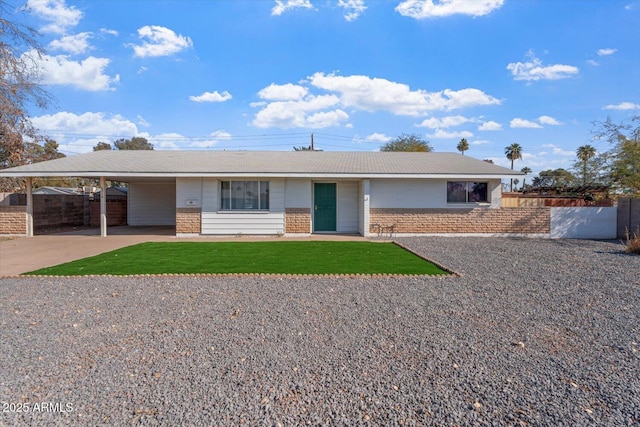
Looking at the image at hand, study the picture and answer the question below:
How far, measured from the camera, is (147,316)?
17.9 feet

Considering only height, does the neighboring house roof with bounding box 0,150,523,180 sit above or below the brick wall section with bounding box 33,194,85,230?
above

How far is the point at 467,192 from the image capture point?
16094 mm

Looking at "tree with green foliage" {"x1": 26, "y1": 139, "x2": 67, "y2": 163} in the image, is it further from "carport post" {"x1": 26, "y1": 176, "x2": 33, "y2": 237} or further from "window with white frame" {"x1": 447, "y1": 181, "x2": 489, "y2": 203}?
"window with white frame" {"x1": 447, "y1": 181, "x2": 489, "y2": 203}

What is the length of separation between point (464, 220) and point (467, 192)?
1305mm

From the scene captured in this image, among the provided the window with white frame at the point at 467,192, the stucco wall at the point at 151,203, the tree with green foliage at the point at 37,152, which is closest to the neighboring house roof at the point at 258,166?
the window with white frame at the point at 467,192

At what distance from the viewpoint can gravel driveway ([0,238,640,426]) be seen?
3084mm

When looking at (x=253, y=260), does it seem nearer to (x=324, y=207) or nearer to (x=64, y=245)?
(x=324, y=207)

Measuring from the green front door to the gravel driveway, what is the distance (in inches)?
354

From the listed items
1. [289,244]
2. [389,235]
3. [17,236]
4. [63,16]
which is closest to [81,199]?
[17,236]

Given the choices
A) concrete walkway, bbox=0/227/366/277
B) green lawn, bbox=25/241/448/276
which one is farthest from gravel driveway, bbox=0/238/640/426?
concrete walkway, bbox=0/227/366/277

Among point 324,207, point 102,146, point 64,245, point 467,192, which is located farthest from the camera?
point 102,146

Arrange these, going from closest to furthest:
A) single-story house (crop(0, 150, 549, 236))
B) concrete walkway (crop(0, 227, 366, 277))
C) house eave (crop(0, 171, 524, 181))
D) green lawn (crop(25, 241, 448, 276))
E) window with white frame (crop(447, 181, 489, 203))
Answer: green lawn (crop(25, 241, 448, 276)), concrete walkway (crop(0, 227, 366, 277)), house eave (crop(0, 171, 524, 181)), single-story house (crop(0, 150, 549, 236)), window with white frame (crop(447, 181, 489, 203))

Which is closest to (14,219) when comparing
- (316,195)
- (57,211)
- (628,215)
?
(57,211)

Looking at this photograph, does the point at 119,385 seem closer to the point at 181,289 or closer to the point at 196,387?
the point at 196,387
